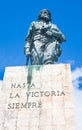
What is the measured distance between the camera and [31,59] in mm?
12680

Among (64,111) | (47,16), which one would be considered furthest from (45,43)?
(64,111)

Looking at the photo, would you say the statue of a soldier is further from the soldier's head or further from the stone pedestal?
the stone pedestal

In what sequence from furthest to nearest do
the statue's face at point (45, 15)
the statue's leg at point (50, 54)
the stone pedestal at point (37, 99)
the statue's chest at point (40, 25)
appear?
the statue's face at point (45, 15) → the statue's chest at point (40, 25) → the statue's leg at point (50, 54) → the stone pedestal at point (37, 99)

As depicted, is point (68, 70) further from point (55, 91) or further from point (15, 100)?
point (15, 100)

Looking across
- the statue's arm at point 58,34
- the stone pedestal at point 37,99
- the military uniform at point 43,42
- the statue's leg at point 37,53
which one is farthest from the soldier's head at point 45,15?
the stone pedestal at point 37,99

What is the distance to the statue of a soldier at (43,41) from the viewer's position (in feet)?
40.9

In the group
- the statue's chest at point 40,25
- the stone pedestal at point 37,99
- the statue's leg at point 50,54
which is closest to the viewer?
the stone pedestal at point 37,99

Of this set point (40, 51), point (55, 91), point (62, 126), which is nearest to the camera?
point (62, 126)

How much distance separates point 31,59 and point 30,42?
Result: 1.01m

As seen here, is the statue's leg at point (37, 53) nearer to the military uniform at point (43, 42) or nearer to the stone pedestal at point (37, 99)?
the military uniform at point (43, 42)

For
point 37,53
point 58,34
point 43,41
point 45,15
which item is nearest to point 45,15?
point 45,15

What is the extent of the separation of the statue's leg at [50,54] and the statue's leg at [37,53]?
0.21 meters

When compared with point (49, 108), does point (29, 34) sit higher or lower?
higher

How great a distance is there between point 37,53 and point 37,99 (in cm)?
216
